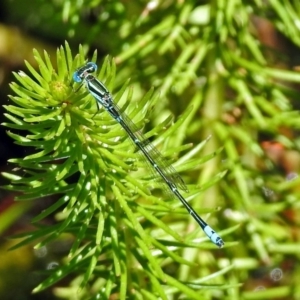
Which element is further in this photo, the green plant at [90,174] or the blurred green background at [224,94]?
the blurred green background at [224,94]

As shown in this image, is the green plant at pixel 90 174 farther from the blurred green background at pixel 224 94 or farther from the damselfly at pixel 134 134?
the blurred green background at pixel 224 94

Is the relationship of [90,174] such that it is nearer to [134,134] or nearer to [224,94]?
[134,134]

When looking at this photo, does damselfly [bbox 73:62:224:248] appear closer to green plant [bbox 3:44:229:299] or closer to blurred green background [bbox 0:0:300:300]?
green plant [bbox 3:44:229:299]

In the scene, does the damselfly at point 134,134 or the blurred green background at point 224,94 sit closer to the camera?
the damselfly at point 134,134

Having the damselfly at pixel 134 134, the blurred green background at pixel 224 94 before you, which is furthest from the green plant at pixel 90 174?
the blurred green background at pixel 224 94

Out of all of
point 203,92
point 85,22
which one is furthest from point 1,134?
point 203,92

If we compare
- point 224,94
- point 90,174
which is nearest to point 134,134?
point 90,174

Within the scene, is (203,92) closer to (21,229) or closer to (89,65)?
(89,65)
